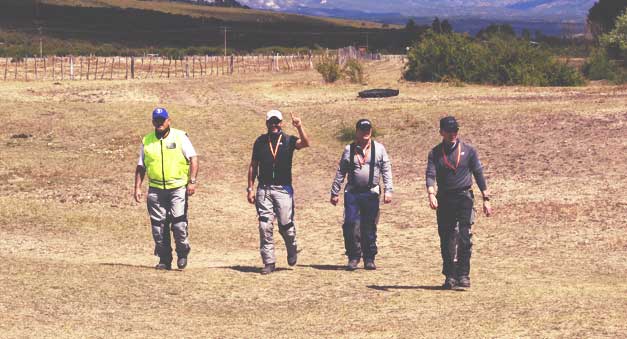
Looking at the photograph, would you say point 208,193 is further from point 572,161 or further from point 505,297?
point 505,297

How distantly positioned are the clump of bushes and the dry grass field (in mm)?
9108

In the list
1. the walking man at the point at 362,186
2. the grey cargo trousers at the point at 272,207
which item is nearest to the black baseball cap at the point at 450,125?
the walking man at the point at 362,186

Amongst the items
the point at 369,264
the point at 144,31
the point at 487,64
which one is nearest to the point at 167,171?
the point at 369,264

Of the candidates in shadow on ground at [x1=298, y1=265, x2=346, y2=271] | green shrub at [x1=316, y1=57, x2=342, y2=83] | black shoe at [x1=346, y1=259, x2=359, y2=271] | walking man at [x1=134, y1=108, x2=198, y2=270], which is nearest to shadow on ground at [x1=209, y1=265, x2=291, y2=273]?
shadow on ground at [x1=298, y1=265, x2=346, y2=271]

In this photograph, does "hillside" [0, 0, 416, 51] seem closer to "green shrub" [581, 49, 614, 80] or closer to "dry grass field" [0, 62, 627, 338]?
"green shrub" [581, 49, 614, 80]

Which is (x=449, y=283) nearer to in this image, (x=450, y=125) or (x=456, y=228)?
(x=456, y=228)

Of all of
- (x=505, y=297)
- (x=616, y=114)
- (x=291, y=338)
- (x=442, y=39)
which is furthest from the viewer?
(x=442, y=39)

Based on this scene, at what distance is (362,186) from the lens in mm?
13375

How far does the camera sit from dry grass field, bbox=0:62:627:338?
10883 mm

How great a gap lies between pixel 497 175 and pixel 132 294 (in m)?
13.0

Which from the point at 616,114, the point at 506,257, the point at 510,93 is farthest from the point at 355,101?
the point at 506,257

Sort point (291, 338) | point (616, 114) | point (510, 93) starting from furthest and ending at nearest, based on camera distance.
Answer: point (510, 93) < point (616, 114) < point (291, 338)

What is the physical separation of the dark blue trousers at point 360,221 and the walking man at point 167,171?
1932mm

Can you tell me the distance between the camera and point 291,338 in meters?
10.2
